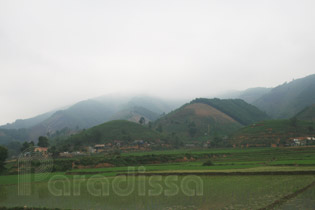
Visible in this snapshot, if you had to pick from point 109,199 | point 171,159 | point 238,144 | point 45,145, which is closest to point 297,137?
point 238,144

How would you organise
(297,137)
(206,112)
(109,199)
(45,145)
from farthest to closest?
(206,112), (45,145), (297,137), (109,199)

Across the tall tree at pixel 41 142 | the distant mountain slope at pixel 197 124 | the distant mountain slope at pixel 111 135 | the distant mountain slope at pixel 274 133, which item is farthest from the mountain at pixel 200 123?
the tall tree at pixel 41 142

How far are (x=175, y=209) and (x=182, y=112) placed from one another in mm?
174795

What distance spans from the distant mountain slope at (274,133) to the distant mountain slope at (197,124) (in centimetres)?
3568

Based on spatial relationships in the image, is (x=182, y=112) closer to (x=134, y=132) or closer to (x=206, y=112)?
(x=206, y=112)

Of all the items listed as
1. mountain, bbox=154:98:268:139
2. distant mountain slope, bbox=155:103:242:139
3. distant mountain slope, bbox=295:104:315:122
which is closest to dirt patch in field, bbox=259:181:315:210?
mountain, bbox=154:98:268:139

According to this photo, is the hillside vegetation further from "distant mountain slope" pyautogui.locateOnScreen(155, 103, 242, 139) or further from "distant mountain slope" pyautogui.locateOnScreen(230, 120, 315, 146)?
"distant mountain slope" pyautogui.locateOnScreen(230, 120, 315, 146)

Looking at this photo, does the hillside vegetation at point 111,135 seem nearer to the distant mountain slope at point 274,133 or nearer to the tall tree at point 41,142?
the tall tree at point 41,142

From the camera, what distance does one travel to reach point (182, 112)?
19050 centimetres

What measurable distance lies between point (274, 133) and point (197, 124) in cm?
7109

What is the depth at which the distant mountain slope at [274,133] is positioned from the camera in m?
90.4

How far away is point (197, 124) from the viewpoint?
541 feet

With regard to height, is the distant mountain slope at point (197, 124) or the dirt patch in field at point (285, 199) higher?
the distant mountain slope at point (197, 124)

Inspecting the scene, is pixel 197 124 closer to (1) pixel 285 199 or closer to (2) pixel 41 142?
(2) pixel 41 142
